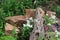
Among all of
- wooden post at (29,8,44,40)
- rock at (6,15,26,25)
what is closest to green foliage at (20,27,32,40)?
wooden post at (29,8,44,40)

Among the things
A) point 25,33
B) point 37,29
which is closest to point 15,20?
point 25,33

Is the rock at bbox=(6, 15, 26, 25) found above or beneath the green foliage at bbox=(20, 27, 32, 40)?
above

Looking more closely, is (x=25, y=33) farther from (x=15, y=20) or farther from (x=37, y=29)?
(x=15, y=20)

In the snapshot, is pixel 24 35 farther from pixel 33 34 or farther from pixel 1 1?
pixel 1 1

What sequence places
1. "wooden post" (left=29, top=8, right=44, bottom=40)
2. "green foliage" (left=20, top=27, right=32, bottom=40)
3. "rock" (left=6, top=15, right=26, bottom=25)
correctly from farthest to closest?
"rock" (left=6, top=15, right=26, bottom=25)
"green foliage" (left=20, top=27, right=32, bottom=40)
"wooden post" (left=29, top=8, right=44, bottom=40)

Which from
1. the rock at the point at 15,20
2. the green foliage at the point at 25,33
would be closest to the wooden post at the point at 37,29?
the green foliage at the point at 25,33

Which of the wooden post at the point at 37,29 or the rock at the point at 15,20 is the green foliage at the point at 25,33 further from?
the rock at the point at 15,20

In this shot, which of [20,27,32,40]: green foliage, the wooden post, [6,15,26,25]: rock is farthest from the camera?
[6,15,26,25]: rock

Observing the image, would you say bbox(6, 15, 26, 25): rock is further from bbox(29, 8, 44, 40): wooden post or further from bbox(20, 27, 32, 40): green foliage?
bbox(29, 8, 44, 40): wooden post

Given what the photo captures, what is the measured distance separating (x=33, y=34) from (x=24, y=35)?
386mm

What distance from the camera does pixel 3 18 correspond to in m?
6.07

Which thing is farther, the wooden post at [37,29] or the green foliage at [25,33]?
the green foliage at [25,33]

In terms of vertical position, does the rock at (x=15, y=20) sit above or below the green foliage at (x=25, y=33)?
above

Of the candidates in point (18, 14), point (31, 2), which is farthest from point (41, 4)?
point (18, 14)
